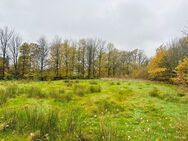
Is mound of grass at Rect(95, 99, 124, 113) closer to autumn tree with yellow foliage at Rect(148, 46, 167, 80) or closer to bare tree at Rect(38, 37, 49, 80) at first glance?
autumn tree with yellow foliage at Rect(148, 46, 167, 80)

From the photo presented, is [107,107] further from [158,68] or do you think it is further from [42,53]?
[42,53]

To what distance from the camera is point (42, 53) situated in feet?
216

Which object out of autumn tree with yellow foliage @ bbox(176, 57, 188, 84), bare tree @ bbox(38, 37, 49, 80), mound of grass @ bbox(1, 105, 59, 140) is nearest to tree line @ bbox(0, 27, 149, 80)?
Answer: bare tree @ bbox(38, 37, 49, 80)

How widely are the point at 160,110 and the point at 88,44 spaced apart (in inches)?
2461

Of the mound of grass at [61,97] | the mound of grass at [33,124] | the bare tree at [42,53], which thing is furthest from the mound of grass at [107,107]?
→ the bare tree at [42,53]

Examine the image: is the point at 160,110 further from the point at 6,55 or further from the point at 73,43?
the point at 73,43

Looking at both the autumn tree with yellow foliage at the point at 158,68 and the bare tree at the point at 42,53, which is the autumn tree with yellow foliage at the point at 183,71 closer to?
the autumn tree with yellow foliage at the point at 158,68

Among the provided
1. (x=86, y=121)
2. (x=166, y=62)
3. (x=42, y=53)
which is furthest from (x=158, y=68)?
(x=86, y=121)

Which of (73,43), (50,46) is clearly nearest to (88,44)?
(73,43)

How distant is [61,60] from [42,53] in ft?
16.6

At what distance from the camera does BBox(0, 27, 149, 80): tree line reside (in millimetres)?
62812

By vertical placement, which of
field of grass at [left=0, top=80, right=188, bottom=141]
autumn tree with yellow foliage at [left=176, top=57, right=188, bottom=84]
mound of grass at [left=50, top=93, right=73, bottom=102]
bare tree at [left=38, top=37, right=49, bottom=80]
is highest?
bare tree at [left=38, top=37, right=49, bottom=80]

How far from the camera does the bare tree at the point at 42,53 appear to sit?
64500 mm

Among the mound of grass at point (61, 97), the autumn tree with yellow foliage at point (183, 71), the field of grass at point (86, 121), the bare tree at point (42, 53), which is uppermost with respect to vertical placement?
the bare tree at point (42, 53)
